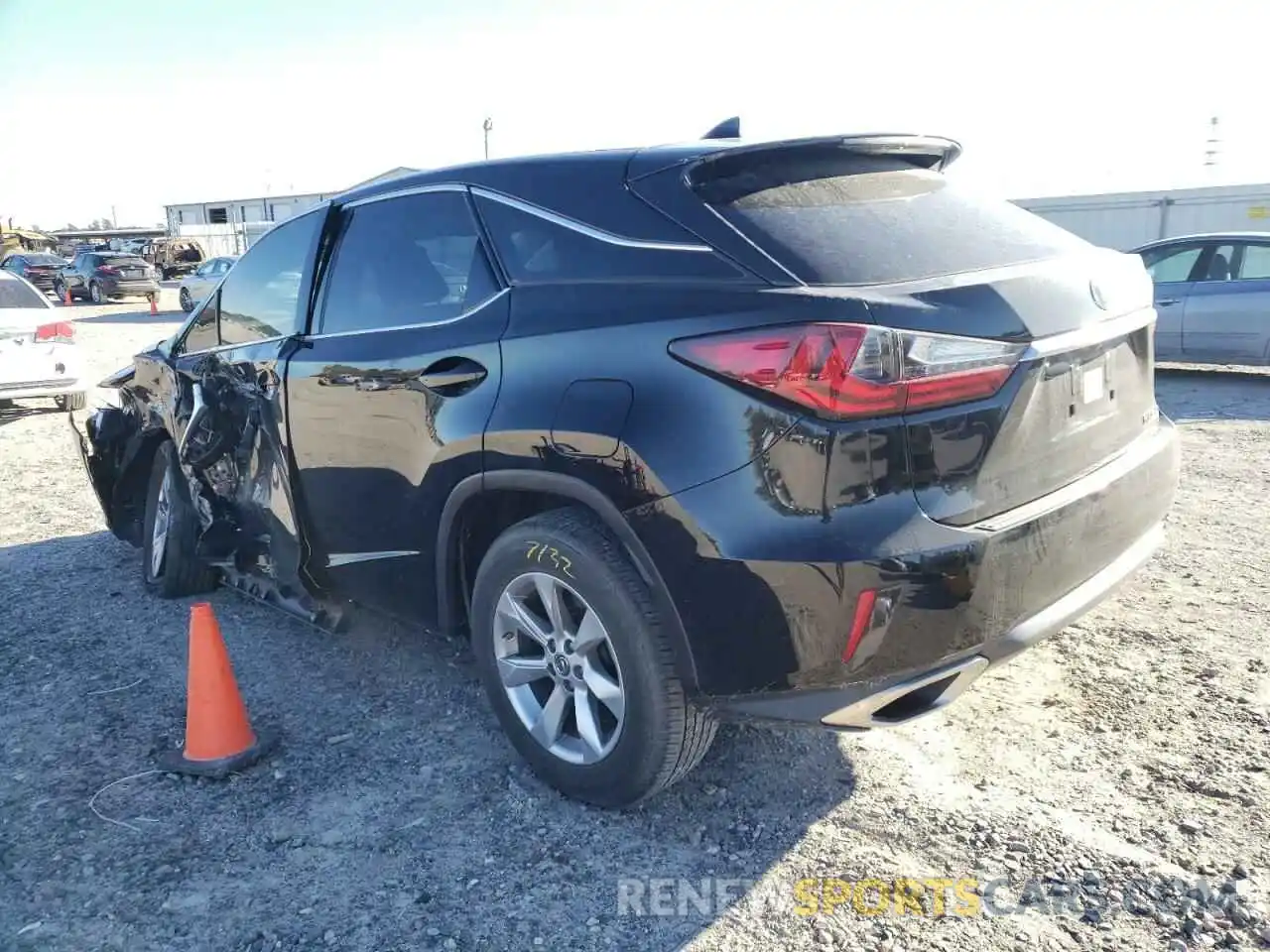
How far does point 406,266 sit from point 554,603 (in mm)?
1383

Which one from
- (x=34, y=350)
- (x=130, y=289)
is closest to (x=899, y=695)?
(x=34, y=350)

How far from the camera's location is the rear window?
2.50 meters

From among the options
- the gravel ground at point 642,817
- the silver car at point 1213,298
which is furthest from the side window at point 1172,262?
the gravel ground at point 642,817

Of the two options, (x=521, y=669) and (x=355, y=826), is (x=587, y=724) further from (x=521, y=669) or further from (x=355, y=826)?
(x=355, y=826)

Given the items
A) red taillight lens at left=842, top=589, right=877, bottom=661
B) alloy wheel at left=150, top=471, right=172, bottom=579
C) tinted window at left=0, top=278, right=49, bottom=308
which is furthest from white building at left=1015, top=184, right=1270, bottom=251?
red taillight lens at left=842, top=589, right=877, bottom=661

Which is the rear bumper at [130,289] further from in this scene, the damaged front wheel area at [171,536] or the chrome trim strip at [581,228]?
the chrome trim strip at [581,228]

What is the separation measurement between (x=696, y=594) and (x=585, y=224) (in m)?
1.12

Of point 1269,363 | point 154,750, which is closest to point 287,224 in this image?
point 154,750

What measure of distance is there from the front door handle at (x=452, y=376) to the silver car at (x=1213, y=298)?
9198 millimetres

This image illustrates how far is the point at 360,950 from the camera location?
94.4 inches

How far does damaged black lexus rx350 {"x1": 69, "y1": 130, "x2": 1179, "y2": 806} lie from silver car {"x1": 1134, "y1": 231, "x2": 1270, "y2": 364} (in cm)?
814

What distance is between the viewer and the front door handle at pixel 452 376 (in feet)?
9.59

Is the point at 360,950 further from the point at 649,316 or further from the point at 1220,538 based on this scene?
the point at 1220,538

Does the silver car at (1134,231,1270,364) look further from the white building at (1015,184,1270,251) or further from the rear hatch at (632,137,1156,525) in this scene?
the rear hatch at (632,137,1156,525)
